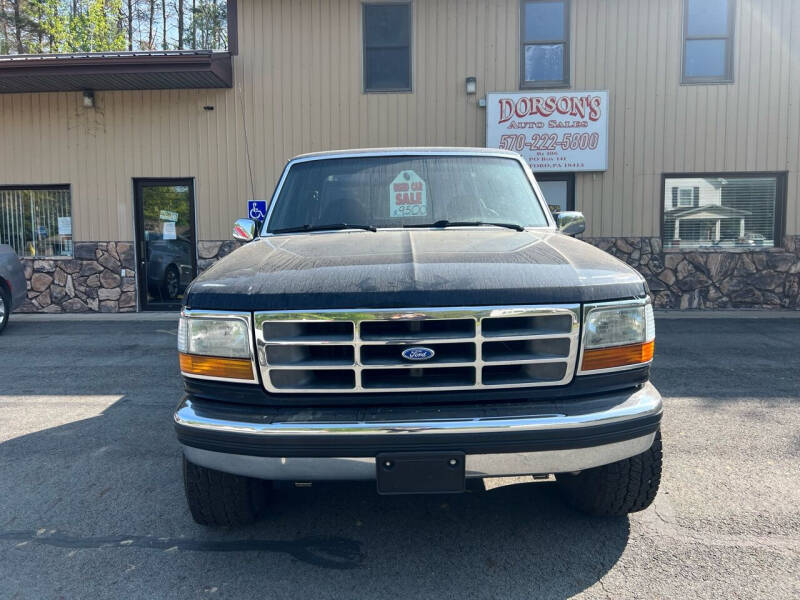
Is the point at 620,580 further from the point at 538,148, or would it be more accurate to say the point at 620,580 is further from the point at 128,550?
the point at 538,148

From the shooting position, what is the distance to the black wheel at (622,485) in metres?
2.80

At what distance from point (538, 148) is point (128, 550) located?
9493mm

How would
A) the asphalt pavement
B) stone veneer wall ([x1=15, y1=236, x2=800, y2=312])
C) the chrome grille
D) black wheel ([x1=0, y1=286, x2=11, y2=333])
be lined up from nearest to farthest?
the chrome grille → the asphalt pavement → black wheel ([x1=0, y1=286, x2=11, y2=333]) → stone veneer wall ([x1=15, y1=236, x2=800, y2=312])

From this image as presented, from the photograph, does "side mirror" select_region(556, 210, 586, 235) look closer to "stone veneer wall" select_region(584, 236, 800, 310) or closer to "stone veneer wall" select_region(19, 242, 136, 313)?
"stone veneer wall" select_region(584, 236, 800, 310)

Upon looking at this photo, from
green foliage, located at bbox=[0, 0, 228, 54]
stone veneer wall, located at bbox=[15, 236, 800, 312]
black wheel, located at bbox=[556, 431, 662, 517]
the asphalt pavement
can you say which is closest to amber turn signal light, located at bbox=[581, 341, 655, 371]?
black wheel, located at bbox=[556, 431, 662, 517]

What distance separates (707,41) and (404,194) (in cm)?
941

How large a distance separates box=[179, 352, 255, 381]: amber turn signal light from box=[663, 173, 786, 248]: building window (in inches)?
397

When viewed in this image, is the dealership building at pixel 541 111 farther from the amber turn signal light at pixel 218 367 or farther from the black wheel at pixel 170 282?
the amber turn signal light at pixel 218 367

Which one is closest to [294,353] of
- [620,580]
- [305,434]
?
[305,434]

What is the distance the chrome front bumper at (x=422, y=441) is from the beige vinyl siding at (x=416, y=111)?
29.9 ft

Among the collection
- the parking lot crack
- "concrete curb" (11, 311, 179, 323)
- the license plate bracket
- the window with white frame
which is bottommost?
the parking lot crack

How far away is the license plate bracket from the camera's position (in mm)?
2316

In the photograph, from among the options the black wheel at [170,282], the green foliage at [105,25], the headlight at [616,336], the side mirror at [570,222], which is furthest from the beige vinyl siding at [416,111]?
the green foliage at [105,25]

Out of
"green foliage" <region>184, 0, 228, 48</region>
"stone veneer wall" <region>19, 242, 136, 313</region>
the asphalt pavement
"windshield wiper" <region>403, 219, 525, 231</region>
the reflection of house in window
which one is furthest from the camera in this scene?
"green foliage" <region>184, 0, 228, 48</region>
